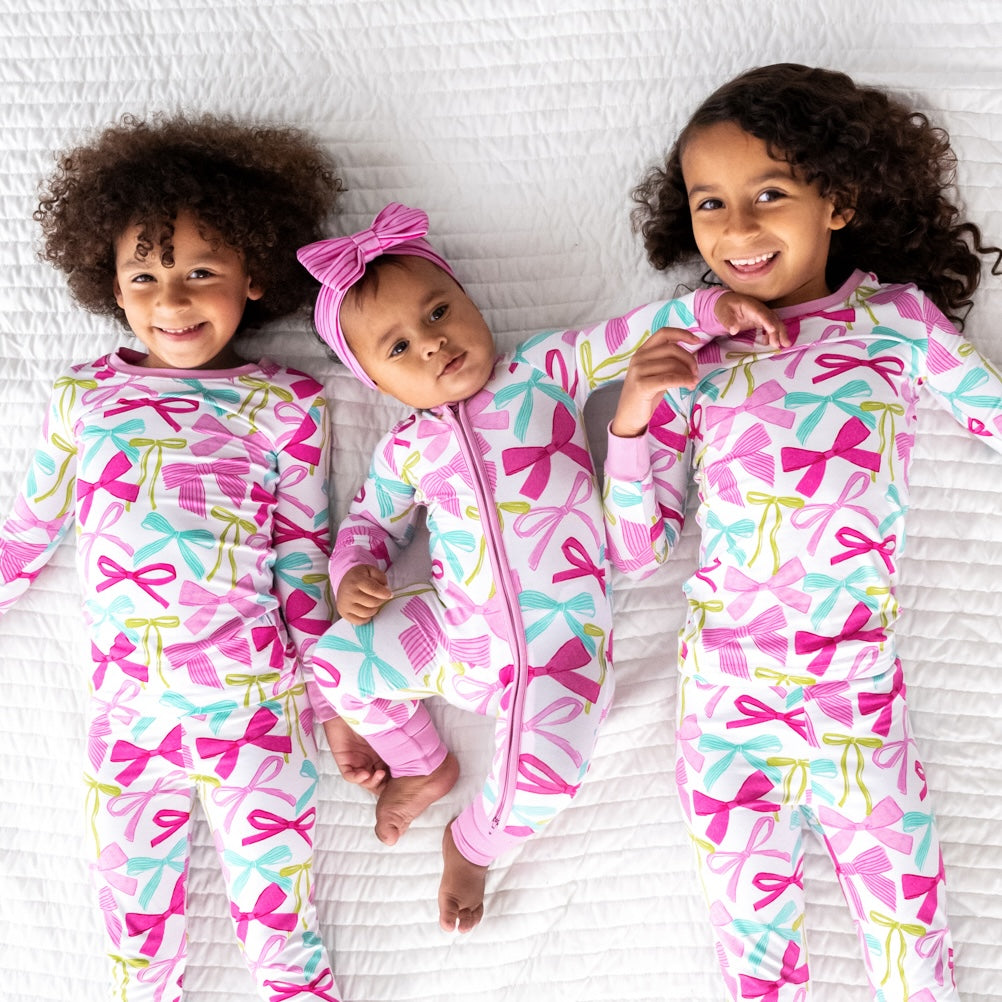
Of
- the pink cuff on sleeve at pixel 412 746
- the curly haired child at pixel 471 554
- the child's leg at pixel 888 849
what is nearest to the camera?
the child's leg at pixel 888 849

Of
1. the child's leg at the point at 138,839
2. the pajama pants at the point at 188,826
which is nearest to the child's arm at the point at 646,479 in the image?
the pajama pants at the point at 188,826

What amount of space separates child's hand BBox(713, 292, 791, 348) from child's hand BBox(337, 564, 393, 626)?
0.55 m

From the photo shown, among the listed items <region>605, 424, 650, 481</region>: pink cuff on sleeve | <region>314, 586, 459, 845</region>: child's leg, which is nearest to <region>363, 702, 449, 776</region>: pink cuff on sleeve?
<region>314, 586, 459, 845</region>: child's leg

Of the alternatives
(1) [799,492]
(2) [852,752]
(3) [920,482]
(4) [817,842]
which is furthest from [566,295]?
(4) [817,842]

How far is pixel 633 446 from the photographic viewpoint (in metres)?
1.23

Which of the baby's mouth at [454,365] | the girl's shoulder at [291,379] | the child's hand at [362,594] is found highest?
the baby's mouth at [454,365]

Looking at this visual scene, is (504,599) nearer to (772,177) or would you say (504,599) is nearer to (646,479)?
(646,479)

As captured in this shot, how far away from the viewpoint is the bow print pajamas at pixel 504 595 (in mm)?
1252

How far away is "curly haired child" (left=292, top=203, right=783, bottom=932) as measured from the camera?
126 cm

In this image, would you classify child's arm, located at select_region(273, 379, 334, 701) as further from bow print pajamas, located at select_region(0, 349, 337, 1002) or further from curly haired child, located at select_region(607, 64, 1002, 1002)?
curly haired child, located at select_region(607, 64, 1002, 1002)

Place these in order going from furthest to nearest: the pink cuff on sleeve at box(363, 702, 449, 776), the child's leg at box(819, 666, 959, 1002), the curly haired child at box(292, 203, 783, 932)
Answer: the pink cuff on sleeve at box(363, 702, 449, 776) → the curly haired child at box(292, 203, 783, 932) → the child's leg at box(819, 666, 959, 1002)

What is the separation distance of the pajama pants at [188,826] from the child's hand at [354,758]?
0.07 meters

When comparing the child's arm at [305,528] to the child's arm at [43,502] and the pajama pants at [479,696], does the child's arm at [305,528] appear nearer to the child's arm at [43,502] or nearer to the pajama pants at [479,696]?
the pajama pants at [479,696]

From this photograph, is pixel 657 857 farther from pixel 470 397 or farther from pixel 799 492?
pixel 470 397
